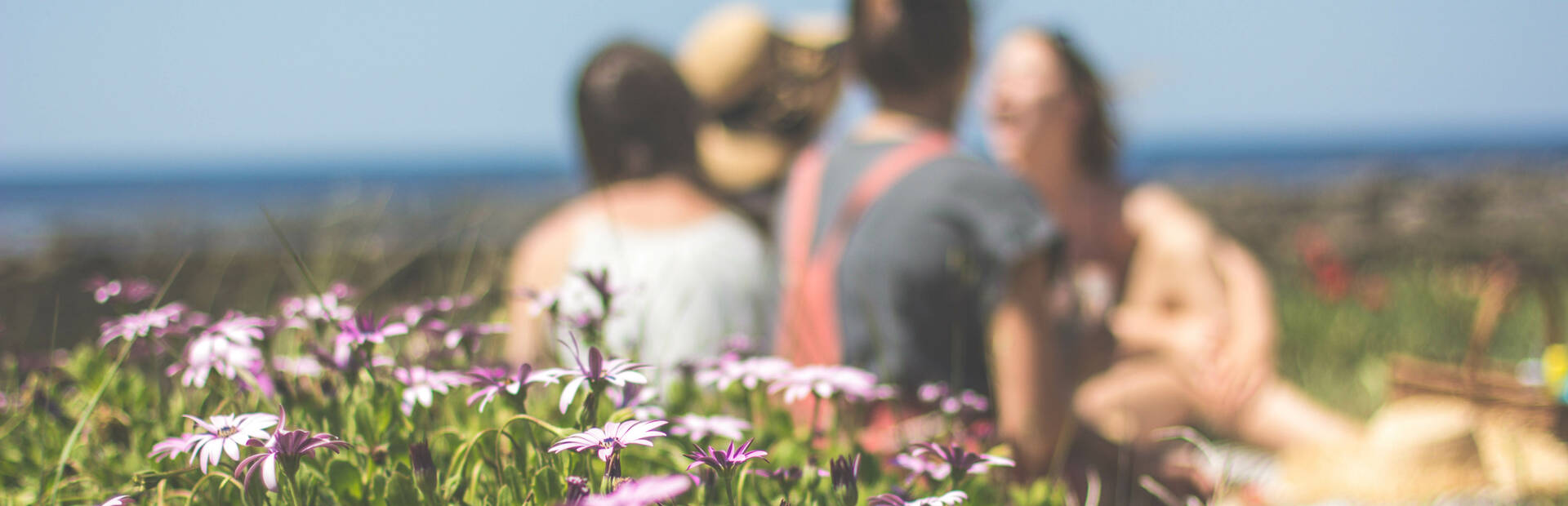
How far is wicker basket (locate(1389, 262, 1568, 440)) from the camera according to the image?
2.24 m

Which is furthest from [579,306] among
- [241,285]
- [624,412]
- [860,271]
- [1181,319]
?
[241,285]

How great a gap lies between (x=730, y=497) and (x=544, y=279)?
5.50 feet

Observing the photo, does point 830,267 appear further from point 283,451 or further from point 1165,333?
point 1165,333

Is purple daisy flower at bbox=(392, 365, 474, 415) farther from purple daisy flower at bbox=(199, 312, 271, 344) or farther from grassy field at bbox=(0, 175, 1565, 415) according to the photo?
grassy field at bbox=(0, 175, 1565, 415)

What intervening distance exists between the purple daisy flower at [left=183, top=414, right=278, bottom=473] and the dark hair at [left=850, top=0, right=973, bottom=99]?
1.40 m

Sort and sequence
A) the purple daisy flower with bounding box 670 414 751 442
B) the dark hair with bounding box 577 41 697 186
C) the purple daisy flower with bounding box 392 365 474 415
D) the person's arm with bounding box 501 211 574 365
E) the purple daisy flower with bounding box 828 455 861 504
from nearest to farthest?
1. the purple daisy flower with bounding box 828 455 861 504
2. the purple daisy flower with bounding box 392 365 474 415
3. the purple daisy flower with bounding box 670 414 751 442
4. the person's arm with bounding box 501 211 574 365
5. the dark hair with bounding box 577 41 697 186

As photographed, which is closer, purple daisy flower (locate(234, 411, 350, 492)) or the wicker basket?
purple daisy flower (locate(234, 411, 350, 492))

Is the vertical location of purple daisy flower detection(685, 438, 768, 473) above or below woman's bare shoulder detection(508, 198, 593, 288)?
above

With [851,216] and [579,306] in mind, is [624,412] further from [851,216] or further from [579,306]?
[851,216]

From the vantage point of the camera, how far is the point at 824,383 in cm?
99

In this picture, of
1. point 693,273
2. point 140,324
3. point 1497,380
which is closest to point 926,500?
point 140,324

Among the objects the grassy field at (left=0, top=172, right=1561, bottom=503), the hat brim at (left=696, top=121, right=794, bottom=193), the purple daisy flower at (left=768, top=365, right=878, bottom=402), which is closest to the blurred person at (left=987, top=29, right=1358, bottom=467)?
the grassy field at (left=0, top=172, right=1561, bottom=503)

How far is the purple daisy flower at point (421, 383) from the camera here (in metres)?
0.89

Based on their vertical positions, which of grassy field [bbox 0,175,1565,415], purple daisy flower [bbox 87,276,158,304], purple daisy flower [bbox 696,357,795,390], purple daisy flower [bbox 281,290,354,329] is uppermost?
purple daisy flower [bbox 87,276,158,304]
